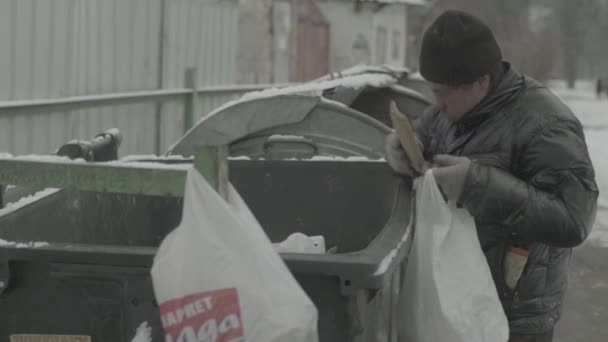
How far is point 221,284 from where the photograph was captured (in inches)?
73.4

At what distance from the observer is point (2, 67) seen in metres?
5.76

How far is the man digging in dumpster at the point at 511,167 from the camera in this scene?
2480 mm

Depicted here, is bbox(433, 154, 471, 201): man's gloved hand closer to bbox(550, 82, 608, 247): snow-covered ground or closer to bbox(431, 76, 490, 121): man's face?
bbox(431, 76, 490, 121): man's face

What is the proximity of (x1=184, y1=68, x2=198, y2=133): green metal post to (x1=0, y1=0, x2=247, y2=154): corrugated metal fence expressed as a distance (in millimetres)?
85

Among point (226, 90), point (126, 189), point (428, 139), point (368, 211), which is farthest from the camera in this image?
point (226, 90)

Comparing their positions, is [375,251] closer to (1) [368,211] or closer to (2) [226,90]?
(1) [368,211]

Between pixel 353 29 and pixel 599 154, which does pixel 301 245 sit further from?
pixel 353 29

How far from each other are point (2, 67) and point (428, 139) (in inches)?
149

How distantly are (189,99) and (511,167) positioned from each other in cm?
A: 658

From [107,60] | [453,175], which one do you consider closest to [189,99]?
[107,60]

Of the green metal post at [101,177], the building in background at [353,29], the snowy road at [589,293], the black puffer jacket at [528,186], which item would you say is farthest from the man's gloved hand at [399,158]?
the building in background at [353,29]

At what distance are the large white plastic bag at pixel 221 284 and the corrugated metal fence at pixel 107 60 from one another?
414cm

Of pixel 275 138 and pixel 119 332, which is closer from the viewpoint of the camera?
pixel 119 332

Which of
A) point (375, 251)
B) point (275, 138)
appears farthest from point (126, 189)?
point (275, 138)
